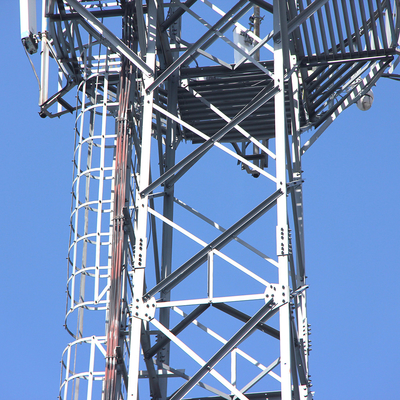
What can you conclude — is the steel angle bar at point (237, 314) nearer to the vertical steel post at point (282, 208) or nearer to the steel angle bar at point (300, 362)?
the steel angle bar at point (300, 362)

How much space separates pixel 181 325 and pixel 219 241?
167 cm

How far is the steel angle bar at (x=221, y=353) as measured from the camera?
33.0 ft

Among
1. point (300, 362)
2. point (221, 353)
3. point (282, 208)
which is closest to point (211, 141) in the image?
point (282, 208)

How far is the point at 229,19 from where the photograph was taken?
39.2ft

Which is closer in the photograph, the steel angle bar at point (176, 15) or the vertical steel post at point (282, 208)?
the vertical steel post at point (282, 208)

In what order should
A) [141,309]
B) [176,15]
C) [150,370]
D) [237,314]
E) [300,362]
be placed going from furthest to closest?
1. [176,15]
2. [300,362]
3. [150,370]
4. [237,314]
5. [141,309]

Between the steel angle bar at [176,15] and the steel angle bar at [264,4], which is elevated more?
the steel angle bar at [176,15]

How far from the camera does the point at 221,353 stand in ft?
33.2

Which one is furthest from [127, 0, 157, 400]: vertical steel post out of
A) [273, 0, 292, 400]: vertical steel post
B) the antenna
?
the antenna

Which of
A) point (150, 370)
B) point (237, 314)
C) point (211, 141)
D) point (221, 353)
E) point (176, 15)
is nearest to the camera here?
point (221, 353)

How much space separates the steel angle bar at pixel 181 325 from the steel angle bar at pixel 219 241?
70cm

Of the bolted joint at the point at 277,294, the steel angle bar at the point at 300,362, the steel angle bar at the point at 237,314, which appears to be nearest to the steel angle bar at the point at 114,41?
the steel angle bar at the point at 237,314

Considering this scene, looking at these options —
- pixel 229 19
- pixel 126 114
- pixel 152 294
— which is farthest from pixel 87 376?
pixel 229 19

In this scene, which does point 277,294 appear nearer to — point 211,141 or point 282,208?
point 282,208
